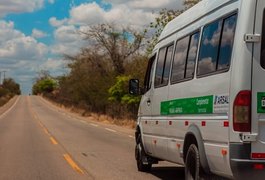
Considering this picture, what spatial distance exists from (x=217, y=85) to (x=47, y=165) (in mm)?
7678

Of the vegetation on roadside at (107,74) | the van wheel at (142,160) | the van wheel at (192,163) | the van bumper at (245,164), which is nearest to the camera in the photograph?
the van bumper at (245,164)

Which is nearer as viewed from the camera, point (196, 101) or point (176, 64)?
point (196, 101)

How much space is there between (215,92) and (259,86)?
79 cm

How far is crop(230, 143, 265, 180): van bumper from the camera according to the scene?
658 centimetres

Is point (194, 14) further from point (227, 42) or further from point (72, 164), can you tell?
point (72, 164)

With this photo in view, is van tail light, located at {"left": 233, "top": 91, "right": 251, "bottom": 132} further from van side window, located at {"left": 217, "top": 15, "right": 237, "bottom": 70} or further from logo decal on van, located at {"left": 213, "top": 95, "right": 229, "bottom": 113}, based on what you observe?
van side window, located at {"left": 217, "top": 15, "right": 237, "bottom": 70}

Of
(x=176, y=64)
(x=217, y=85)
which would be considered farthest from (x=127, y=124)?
(x=217, y=85)

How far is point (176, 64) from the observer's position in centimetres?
962

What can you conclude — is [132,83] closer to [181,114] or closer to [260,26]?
[181,114]

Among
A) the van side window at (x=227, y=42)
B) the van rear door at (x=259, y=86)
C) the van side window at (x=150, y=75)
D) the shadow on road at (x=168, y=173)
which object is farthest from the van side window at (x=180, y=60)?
the shadow on road at (x=168, y=173)

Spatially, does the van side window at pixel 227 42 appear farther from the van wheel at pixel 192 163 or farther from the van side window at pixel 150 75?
the van side window at pixel 150 75

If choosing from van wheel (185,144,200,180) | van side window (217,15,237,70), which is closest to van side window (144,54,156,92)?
van wheel (185,144,200,180)

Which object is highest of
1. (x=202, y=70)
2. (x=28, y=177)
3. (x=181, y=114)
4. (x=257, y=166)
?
(x=202, y=70)

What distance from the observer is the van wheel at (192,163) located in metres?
7.94
